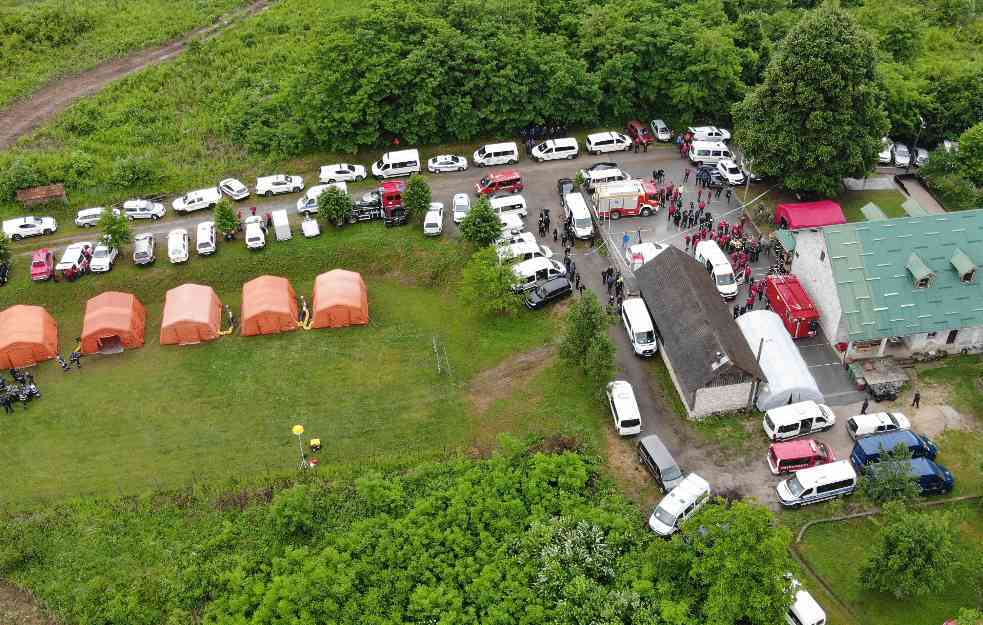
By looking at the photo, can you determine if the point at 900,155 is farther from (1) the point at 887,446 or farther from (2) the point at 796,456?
(2) the point at 796,456

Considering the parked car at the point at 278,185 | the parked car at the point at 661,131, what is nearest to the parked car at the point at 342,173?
the parked car at the point at 278,185

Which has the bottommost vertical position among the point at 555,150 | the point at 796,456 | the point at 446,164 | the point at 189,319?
the point at 189,319

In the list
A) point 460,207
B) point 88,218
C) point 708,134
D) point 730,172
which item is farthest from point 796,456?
point 88,218

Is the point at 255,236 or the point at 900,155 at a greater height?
the point at 900,155

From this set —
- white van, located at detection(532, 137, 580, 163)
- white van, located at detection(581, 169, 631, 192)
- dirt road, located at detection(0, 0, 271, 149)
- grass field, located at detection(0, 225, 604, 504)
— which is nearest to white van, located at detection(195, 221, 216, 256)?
grass field, located at detection(0, 225, 604, 504)

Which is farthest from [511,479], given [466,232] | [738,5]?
[738,5]

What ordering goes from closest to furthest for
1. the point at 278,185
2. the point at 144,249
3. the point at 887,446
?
1. the point at 887,446
2. the point at 144,249
3. the point at 278,185

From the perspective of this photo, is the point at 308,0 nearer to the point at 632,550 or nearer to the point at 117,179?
the point at 117,179

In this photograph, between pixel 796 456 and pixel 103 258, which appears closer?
pixel 796 456
